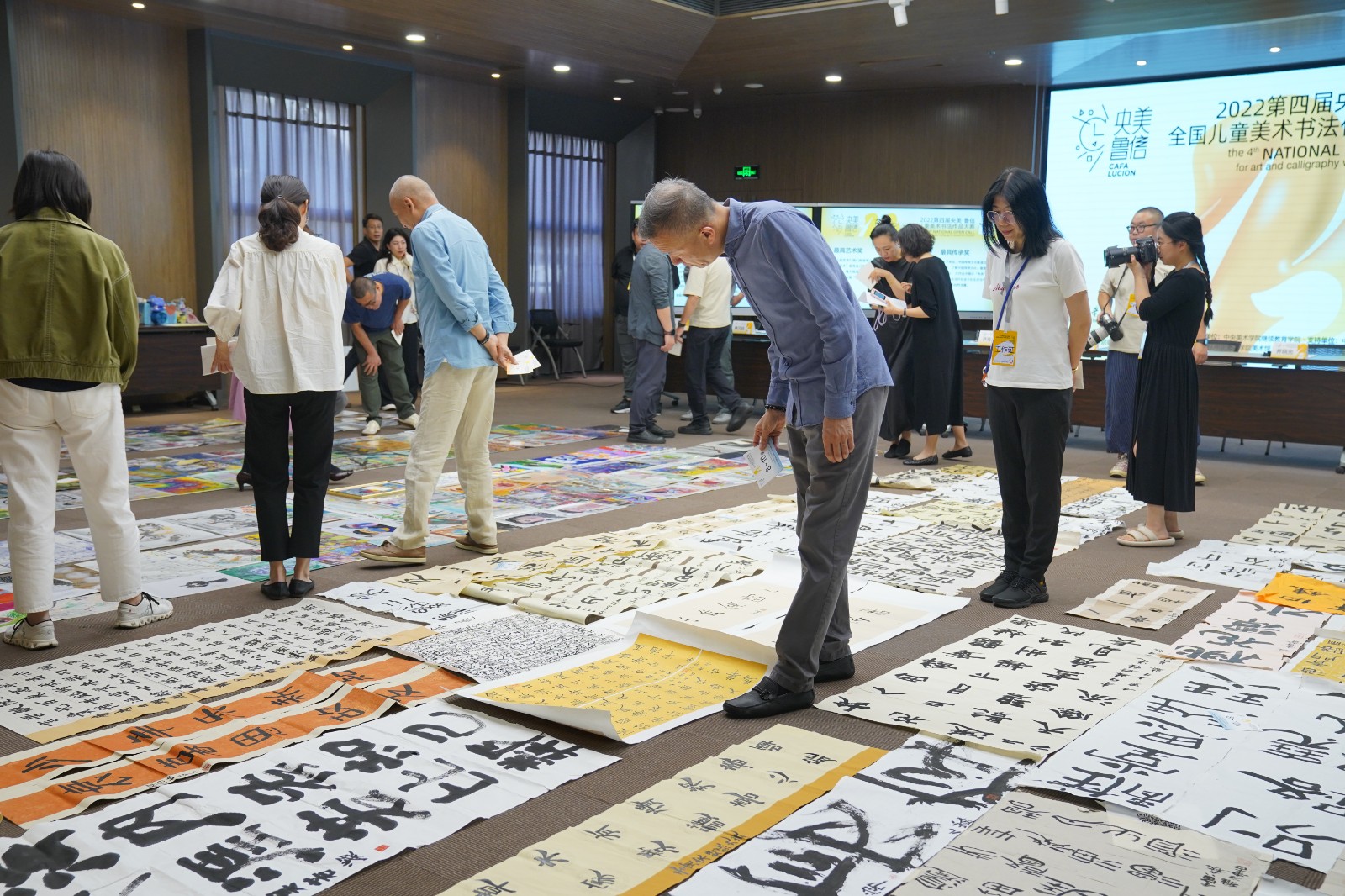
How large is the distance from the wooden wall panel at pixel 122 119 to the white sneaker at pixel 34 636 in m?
6.38

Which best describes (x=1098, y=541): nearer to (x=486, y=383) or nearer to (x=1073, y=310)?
(x=1073, y=310)

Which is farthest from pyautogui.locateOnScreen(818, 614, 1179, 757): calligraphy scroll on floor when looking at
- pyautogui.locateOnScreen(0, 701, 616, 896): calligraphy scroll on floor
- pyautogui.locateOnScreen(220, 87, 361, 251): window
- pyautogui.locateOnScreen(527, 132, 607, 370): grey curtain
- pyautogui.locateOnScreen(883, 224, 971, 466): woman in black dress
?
pyautogui.locateOnScreen(527, 132, 607, 370): grey curtain

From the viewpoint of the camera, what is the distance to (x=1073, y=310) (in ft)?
12.6

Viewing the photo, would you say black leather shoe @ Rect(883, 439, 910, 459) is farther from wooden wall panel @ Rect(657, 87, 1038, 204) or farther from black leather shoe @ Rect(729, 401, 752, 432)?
wooden wall panel @ Rect(657, 87, 1038, 204)

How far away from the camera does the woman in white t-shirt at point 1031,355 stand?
12.5ft

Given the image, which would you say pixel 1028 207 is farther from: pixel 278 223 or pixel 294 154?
pixel 294 154

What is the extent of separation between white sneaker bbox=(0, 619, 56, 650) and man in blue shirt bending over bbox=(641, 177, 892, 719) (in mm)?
2033

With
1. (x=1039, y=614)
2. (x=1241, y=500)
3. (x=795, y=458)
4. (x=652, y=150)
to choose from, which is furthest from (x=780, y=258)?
(x=652, y=150)

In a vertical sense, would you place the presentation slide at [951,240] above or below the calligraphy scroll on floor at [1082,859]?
above

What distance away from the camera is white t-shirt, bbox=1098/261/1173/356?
6582 mm

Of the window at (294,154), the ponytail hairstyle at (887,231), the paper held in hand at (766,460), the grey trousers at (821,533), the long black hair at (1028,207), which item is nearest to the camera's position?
the grey trousers at (821,533)

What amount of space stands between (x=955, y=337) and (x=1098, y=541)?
2.52 metres

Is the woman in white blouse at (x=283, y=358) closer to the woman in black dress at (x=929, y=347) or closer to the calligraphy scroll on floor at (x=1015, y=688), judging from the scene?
the calligraphy scroll on floor at (x=1015, y=688)

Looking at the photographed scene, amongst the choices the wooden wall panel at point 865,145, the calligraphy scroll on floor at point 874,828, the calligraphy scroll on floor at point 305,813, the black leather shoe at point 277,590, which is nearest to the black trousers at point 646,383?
the black leather shoe at point 277,590
